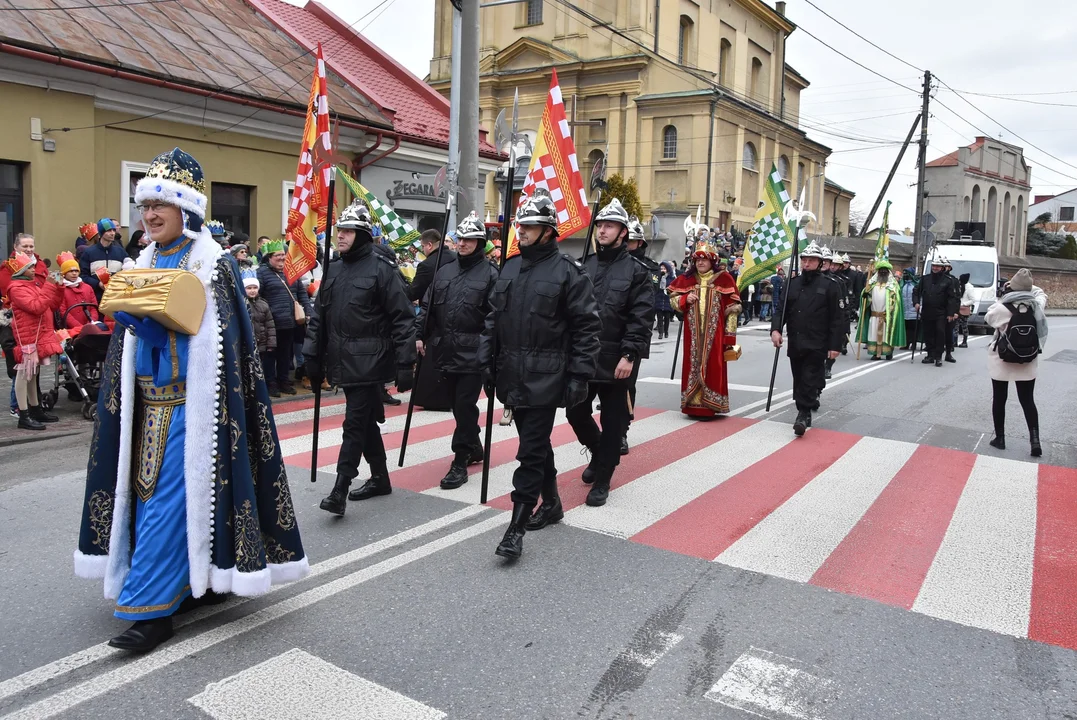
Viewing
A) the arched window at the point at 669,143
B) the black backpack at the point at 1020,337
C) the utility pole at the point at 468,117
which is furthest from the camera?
the arched window at the point at 669,143

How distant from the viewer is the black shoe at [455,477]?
6555 mm

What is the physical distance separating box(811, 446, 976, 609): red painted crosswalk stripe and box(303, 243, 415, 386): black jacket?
299 centimetres

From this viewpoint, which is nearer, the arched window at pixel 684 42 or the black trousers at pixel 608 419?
the black trousers at pixel 608 419

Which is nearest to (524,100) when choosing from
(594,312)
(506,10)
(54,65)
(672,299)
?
(506,10)

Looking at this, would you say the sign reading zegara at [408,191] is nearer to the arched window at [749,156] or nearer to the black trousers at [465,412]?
the black trousers at [465,412]

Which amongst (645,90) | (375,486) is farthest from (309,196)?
(645,90)

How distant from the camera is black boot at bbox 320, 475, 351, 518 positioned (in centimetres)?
565

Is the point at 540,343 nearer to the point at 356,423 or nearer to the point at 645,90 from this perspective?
the point at 356,423

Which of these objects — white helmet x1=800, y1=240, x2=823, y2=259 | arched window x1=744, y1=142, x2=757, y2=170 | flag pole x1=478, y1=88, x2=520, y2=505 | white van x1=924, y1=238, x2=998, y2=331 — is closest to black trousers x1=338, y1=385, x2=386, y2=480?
flag pole x1=478, y1=88, x2=520, y2=505

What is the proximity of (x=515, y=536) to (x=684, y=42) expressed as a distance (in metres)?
46.9

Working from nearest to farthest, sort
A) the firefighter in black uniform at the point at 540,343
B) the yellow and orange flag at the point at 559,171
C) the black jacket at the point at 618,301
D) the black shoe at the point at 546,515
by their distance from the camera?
the firefighter in black uniform at the point at 540,343 → the black shoe at the point at 546,515 → the black jacket at the point at 618,301 → the yellow and orange flag at the point at 559,171

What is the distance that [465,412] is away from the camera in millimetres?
6766

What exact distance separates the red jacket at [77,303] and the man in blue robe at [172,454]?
20.6 ft

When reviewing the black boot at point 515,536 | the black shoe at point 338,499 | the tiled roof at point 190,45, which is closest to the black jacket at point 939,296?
the tiled roof at point 190,45
